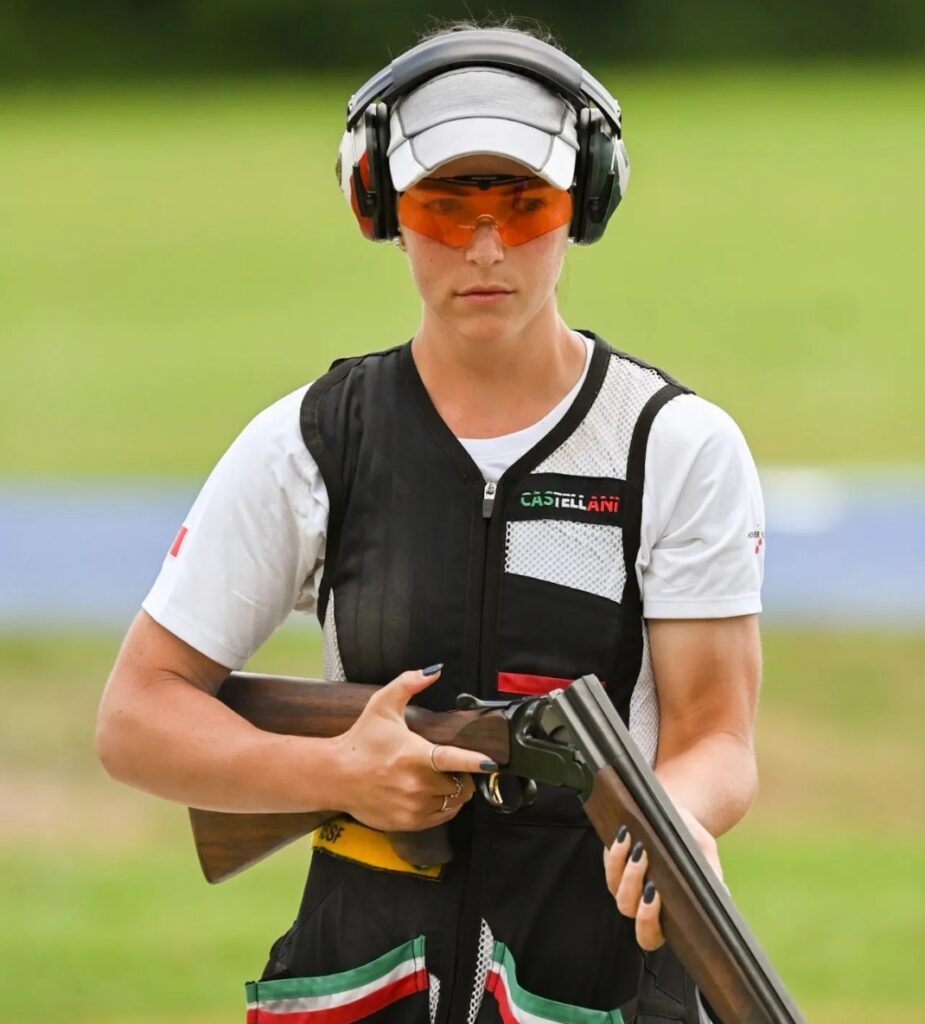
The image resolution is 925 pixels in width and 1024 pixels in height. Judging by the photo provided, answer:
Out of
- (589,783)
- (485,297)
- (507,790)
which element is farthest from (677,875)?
(485,297)

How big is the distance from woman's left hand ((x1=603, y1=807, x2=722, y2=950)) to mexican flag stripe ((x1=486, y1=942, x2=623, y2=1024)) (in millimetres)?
278

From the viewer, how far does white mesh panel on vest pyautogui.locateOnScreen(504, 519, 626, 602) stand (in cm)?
303

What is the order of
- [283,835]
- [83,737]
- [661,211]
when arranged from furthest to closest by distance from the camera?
1. [661,211]
2. [83,737]
3. [283,835]

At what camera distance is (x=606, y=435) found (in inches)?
120

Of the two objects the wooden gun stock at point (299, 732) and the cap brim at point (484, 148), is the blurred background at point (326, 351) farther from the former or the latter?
the cap brim at point (484, 148)

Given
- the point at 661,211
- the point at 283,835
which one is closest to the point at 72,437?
the point at 661,211

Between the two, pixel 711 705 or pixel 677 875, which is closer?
pixel 677 875

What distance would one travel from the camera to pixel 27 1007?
20.7ft

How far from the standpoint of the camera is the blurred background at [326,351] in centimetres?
721

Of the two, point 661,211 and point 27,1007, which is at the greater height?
point 661,211

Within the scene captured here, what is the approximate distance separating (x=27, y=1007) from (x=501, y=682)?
3740 millimetres

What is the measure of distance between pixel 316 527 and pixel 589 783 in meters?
0.58

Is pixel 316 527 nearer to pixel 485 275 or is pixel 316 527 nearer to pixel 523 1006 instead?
pixel 485 275

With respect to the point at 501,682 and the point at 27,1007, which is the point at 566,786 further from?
the point at 27,1007
